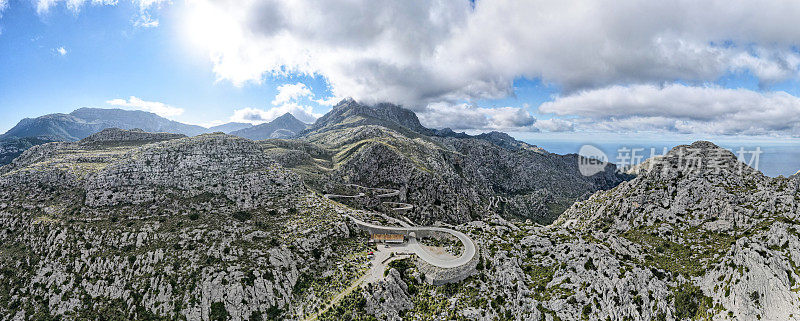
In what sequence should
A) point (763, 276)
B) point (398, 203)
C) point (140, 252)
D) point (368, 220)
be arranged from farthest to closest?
point (398, 203), point (368, 220), point (140, 252), point (763, 276)

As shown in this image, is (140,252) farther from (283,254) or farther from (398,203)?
(398,203)

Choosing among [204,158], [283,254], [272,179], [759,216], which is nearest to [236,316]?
[283,254]

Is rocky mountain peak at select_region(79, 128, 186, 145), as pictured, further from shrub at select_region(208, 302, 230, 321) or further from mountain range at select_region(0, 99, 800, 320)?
shrub at select_region(208, 302, 230, 321)

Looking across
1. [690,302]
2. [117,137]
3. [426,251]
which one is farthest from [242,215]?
[117,137]

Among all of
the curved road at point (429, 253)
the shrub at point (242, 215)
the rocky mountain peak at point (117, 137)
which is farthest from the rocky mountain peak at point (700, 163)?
the rocky mountain peak at point (117, 137)

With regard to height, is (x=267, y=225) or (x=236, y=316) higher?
(x=267, y=225)

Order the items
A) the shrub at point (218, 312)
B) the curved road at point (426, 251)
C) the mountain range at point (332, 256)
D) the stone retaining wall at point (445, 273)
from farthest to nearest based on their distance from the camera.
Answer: the curved road at point (426, 251)
the stone retaining wall at point (445, 273)
the shrub at point (218, 312)
the mountain range at point (332, 256)

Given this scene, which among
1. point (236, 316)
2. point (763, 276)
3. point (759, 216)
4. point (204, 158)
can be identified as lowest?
point (236, 316)

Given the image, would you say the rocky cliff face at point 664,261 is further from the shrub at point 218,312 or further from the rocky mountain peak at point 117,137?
the rocky mountain peak at point 117,137

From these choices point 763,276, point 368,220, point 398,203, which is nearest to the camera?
point 763,276
